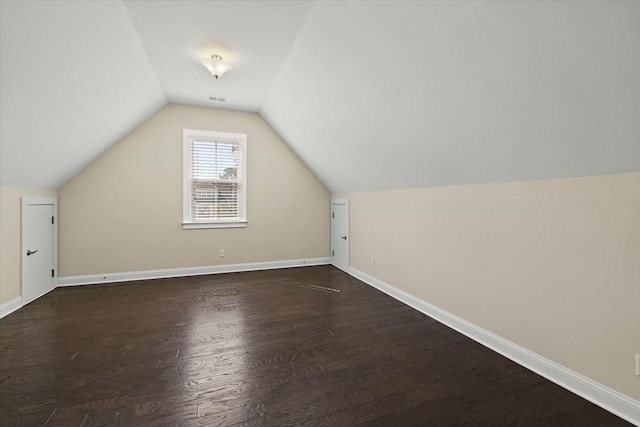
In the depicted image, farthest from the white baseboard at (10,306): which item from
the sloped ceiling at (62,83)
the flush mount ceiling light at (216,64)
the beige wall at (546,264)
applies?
the beige wall at (546,264)

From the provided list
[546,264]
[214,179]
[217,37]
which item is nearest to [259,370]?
[546,264]

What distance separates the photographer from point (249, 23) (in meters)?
2.39

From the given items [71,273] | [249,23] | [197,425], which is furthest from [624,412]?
[71,273]

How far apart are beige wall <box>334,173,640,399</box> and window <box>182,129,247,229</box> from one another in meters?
3.00

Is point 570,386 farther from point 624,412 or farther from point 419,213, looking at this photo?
point 419,213

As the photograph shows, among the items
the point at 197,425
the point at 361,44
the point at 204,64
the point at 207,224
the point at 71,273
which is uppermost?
the point at 204,64

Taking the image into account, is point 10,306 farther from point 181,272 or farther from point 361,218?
point 361,218

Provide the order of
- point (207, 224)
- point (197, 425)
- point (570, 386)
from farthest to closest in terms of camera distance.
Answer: point (207, 224)
point (570, 386)
point (197, 425)

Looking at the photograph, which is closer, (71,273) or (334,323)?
(334,323)

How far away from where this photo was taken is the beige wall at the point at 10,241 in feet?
9.30

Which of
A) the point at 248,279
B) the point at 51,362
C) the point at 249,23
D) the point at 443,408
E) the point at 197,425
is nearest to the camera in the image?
the point at 197,425

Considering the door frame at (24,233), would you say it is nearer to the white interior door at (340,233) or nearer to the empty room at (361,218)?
the empty room at (361,218)

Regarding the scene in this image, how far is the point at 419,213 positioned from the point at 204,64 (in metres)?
2.86

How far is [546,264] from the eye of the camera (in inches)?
75.0
